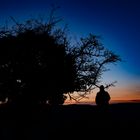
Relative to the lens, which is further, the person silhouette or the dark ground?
the person silhouette

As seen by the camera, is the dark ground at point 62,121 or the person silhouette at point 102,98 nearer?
the dark ground at point 62,121

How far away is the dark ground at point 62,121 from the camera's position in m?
21.3

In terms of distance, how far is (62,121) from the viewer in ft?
77.3

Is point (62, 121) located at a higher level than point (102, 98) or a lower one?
lower

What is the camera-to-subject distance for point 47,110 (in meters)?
27.5

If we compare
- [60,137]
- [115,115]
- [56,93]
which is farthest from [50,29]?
[60,137]

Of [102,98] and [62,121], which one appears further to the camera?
[102,98]

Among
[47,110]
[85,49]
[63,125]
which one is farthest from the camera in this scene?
[85,49]

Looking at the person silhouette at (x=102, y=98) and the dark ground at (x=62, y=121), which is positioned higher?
the person silhouette at (x=102, y=98)

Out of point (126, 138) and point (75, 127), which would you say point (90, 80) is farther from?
point (126, 138)

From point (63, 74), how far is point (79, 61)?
1882 mm

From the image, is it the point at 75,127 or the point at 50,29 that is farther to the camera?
the point at 50,29

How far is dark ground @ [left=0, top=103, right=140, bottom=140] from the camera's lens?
69.8 feet

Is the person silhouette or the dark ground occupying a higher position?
the person silhouette
